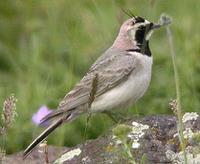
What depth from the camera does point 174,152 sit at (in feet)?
16.9

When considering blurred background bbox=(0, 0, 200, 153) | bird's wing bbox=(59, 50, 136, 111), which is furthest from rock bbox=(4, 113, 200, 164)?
blurred background bbox=(0, 0, 200, 153)

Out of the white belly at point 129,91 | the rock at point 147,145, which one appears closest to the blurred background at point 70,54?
the white belly at point 129,91

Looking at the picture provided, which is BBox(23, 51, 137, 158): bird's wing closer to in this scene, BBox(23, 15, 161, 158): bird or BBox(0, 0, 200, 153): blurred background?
BBox(23, 15, 161, 158): bird

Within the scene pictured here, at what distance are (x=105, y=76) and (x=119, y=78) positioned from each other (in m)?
0.13

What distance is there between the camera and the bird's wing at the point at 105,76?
256 inches

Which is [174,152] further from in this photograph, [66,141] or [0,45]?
[0,45]

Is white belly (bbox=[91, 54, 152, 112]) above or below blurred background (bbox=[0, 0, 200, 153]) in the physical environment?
below

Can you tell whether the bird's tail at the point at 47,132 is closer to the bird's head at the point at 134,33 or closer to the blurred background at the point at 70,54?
the blurred background at the point at 70,54

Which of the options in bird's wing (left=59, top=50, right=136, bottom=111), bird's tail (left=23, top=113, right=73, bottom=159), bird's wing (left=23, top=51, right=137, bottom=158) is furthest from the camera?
bird's wing (left=59, top=50, right=136, bottom=111)

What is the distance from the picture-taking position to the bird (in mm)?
6430

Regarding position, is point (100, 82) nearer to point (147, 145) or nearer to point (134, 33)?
point (134, 33)

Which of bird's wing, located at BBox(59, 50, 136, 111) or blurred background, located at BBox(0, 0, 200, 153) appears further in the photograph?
blurred background, located at BBox(0, 0, 200, 153)

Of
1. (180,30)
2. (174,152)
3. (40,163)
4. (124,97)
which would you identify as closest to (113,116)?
(124,97)

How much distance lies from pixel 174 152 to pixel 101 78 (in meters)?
1.65
